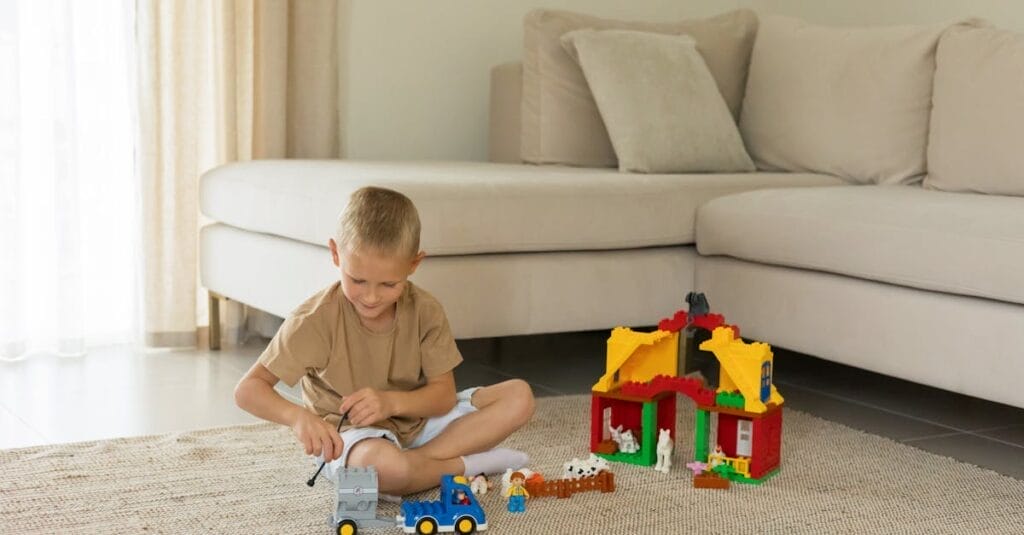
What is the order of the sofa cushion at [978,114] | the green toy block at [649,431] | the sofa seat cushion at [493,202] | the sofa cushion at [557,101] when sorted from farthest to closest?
1. the sofa cushion at [557,101]
2. the sofa cushion at [978,114]
3. the sofa seat cushion at [493,202]
4. the green toy block at [649,431]

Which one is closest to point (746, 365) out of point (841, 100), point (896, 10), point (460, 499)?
point (460, 499)

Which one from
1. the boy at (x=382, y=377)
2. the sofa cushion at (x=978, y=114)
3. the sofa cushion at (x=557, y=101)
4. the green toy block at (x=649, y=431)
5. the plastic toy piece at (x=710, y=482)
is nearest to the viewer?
the boy at (x=382, y=377)

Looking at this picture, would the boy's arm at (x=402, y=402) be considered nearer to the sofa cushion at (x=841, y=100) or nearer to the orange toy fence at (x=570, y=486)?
the orange toy fence at (x=570, y=486)

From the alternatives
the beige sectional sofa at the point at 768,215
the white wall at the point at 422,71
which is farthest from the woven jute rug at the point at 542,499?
the white wall at the point at 422,71

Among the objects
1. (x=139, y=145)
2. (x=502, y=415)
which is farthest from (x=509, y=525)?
(x=139, y=145)

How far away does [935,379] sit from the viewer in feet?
7.70

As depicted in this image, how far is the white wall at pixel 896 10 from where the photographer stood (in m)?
3.73

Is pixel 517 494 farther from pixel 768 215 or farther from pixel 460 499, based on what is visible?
pixel 768 215

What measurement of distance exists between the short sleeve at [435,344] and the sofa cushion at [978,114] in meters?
1.58

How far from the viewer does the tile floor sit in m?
2.42

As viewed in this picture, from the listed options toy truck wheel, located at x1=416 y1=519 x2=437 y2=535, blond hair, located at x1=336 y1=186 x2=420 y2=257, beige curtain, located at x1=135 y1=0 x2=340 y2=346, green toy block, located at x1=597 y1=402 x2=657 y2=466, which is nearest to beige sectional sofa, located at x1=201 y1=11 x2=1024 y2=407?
beige curtain, located at x1=135 y1=0 x2=340 y2=346

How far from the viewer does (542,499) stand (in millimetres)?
1942

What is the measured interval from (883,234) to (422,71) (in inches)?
71.4

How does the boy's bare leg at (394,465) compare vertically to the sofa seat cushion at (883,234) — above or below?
below
